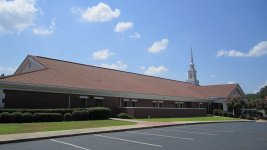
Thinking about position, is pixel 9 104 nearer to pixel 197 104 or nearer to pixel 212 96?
pixel 197 104

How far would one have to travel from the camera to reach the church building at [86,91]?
82.3 ft

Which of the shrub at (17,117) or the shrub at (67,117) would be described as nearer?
the shrub at (17,117)

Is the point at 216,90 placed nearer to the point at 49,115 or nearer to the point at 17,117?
the point at 49,115

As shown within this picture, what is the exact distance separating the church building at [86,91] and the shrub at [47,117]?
3242mm

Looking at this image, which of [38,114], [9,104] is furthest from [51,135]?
[9,104]

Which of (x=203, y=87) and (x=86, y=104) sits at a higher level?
(x=203, y=87)

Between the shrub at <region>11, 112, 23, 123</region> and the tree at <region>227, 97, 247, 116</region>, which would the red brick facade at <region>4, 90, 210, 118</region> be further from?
the tree at <region>227, 97, 247, 116</region>

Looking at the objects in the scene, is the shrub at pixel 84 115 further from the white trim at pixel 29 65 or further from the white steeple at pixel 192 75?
the white steeple at pixel 192 75

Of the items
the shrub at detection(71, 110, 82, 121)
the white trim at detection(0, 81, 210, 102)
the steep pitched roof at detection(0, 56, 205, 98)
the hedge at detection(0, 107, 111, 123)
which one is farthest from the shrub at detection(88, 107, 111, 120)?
the steep pitched roof at detection(0, 56, 205, 98)

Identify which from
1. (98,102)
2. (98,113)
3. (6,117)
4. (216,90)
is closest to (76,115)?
(98,113)

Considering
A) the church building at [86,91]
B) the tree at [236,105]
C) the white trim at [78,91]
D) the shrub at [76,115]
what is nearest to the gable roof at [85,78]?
the church building at [86,91]

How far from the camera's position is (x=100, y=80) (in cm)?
3469

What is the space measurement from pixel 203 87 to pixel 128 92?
95.0ft

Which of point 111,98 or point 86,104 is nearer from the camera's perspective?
point 86,104
